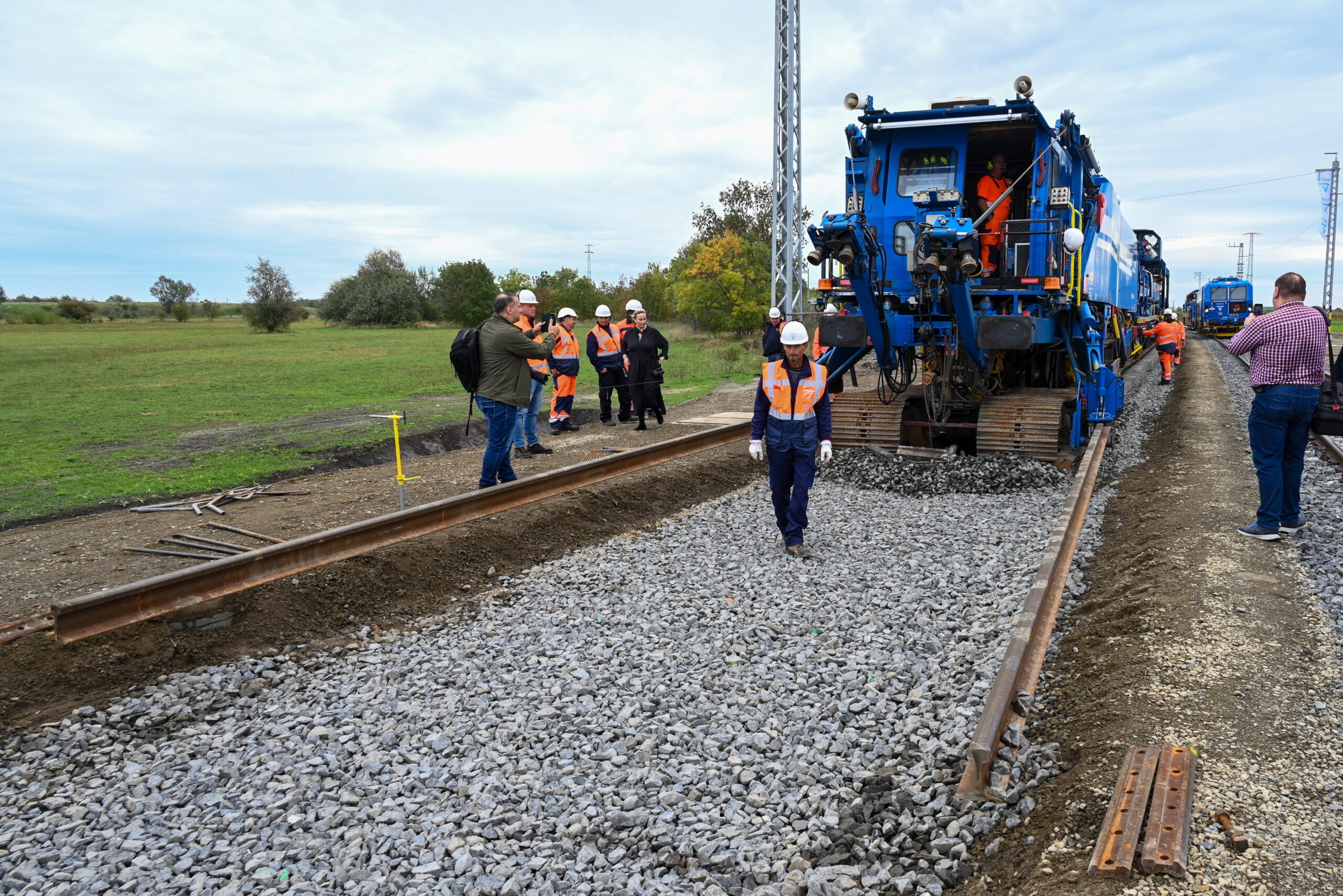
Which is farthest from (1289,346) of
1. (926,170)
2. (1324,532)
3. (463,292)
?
(463,292)

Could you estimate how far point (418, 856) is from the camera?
338cm

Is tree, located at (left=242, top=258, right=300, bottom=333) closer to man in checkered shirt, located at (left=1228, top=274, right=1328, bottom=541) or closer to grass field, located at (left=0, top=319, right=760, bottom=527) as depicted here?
grass field, located at (left=0, top=319, right=760, bottom=527)

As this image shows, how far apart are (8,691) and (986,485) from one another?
26.8ft

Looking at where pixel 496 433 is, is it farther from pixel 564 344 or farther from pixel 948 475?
pixel 948 475

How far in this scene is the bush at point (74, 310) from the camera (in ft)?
226

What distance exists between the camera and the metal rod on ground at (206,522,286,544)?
22.5 ft

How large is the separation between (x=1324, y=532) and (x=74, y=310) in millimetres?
82327

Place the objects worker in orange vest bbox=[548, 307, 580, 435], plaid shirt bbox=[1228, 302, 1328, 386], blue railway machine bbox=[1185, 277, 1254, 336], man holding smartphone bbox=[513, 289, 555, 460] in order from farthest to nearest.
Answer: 1. blue railway machine bbox=[1185, 277, 1254, 336]
2. worker in orange vest bbox=[548, 307, 580, 435]
3. man holding smartphone bbox=[513, 289, 555, 460]
4. plaid shirt bbox=[1228, 302, 1328, 386]

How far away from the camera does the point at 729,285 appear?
3834 cm

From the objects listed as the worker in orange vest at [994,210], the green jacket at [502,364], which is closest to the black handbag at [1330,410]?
the worker in orange vest at [994,210]

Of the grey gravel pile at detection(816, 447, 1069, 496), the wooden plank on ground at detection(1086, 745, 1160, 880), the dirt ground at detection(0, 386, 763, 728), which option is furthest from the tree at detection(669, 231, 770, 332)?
the wooden plank on ground at detection(1086, 745, 1160, 880)

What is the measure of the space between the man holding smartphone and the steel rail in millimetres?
1921

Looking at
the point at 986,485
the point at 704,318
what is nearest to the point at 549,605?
the point at 986,485

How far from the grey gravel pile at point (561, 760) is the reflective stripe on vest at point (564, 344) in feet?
22.2
